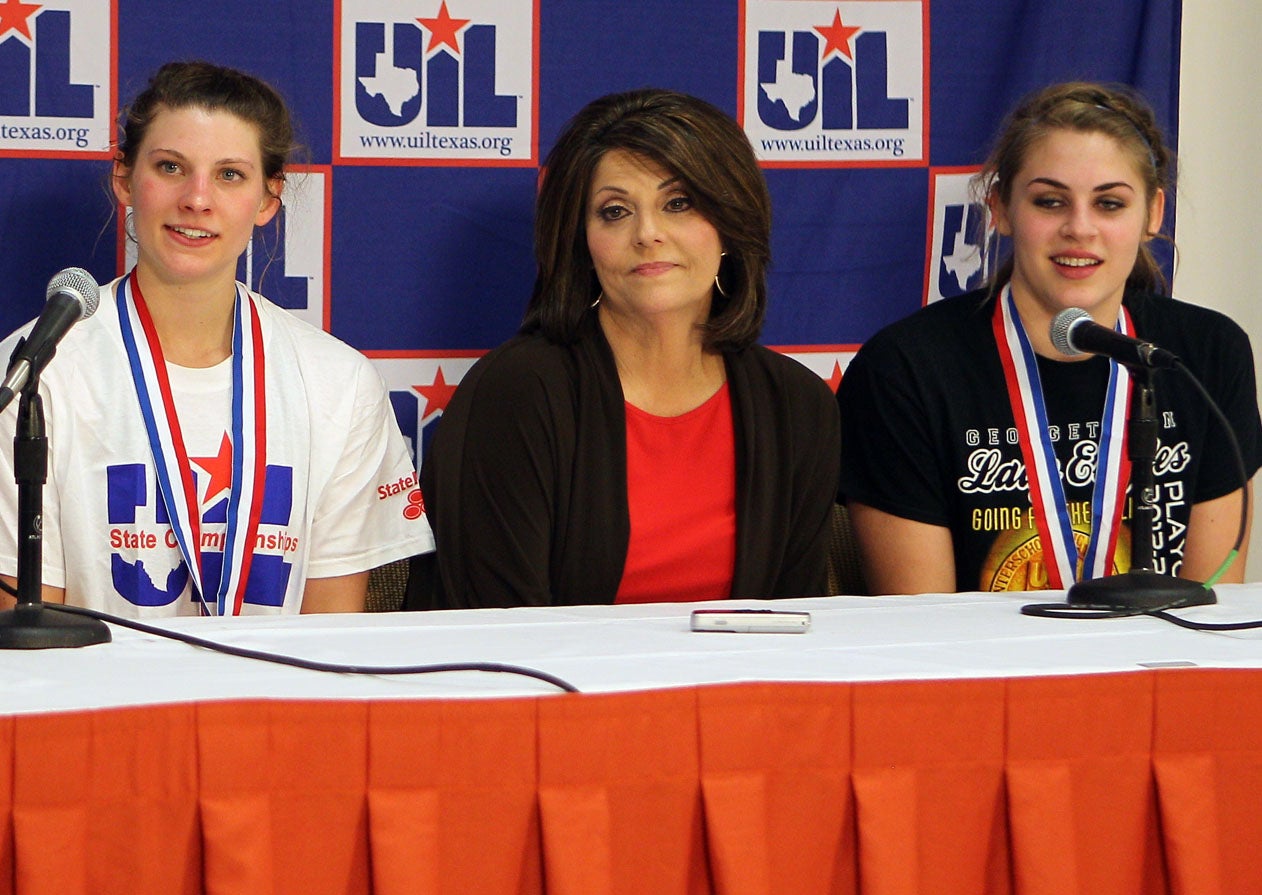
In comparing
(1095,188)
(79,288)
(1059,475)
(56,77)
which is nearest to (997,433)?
(1059,475)

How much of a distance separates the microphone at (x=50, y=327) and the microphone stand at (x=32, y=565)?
0.02 meters

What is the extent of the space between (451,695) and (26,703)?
0.36 metres

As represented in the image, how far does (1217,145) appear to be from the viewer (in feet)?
10.1

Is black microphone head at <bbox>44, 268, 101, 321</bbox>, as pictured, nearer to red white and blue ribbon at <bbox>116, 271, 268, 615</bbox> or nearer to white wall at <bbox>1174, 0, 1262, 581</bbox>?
red white and blue ribbon at <bbox>116, 271, 268, 615</bbox>

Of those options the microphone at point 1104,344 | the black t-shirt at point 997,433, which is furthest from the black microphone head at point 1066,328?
the black t-shirt at point 997,433

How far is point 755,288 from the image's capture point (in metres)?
2.49

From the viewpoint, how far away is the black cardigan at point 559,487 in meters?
2.28

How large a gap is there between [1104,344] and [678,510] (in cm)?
85

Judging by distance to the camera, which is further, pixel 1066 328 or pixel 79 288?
pixel 1066 328

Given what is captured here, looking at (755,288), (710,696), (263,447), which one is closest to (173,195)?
(263,447)

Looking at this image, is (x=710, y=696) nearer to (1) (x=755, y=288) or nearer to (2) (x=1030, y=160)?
(1) (x=755, y=288)

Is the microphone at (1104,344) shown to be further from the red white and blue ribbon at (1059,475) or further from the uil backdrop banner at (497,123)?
the uil backdrop banner at (497,123)

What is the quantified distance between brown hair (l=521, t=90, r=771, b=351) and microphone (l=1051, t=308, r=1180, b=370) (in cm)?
74

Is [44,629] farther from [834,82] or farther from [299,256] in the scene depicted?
[834,82]
